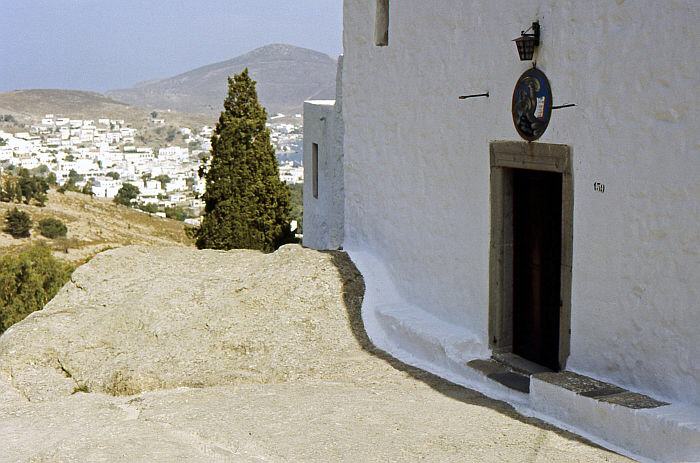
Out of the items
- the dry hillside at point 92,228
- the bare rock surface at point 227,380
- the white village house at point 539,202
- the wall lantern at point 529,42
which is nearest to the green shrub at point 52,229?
the dry hillside at point 92,228

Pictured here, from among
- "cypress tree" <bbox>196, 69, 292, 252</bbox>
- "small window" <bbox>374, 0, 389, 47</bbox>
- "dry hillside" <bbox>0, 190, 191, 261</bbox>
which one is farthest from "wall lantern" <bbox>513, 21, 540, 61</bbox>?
"dry hillside" <bbox>0, 190, 191, 261</bbox>

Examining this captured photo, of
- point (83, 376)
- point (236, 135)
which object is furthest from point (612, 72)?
point (236, 135)

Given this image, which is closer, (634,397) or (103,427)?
(634,397)

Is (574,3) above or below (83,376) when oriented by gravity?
above

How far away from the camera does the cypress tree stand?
15000 mm

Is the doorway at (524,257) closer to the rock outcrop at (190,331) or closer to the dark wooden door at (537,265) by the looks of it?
the dark wooden door at (537,265)

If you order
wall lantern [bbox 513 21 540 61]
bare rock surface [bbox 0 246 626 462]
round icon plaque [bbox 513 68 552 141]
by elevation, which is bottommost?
bare rock surface [bbox 0 246 626 462]

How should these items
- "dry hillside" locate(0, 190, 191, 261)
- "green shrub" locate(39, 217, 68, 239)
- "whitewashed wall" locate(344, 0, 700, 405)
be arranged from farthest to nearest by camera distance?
1. "green shrub" locate(39, 217, 68, 239)
2. "dry hillside" locate(0, 190, 191, 261)
3. "whitewashed wall" locate(344, 0, 700, 405)

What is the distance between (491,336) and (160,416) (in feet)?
9.38

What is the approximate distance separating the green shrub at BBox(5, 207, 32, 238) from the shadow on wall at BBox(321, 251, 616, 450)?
21.4 meters

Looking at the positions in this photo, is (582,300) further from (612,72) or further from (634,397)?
(612,72)

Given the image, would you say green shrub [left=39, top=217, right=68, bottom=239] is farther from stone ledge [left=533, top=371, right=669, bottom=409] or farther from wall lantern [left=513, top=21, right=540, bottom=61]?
stone ledge [left=533, top=371, right=669, bottom=409]

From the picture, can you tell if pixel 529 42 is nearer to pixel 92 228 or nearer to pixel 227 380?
pixel 227 380

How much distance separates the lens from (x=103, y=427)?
607 centimetres
